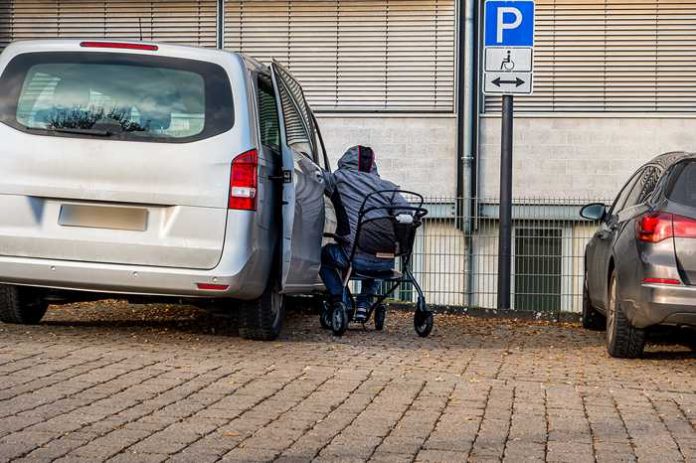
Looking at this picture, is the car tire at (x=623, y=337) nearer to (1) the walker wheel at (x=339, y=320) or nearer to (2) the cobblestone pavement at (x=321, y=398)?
(2) the cobblestone pavement at (x=321, y=398)

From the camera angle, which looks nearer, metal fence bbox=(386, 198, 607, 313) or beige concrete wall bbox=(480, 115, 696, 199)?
metal fence bbox=(386, 198, 607, 313)

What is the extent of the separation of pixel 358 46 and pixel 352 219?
9.99 m

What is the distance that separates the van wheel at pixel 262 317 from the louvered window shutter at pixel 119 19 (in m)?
11.7

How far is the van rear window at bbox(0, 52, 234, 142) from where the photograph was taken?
343 inches

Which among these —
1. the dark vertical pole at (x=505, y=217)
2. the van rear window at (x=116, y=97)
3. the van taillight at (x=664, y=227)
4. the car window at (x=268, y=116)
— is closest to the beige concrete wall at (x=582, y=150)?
the dark vertical pole at (x=505, y=217)

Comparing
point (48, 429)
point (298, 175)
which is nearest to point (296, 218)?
point (298, 175)

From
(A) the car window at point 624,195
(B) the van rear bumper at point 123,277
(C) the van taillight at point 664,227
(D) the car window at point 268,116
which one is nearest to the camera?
(B) the van rear bumper at point 123,277

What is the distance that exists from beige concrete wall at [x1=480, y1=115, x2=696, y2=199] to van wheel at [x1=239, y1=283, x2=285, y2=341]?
10.7 meters

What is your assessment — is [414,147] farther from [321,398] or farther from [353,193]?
[321,398]

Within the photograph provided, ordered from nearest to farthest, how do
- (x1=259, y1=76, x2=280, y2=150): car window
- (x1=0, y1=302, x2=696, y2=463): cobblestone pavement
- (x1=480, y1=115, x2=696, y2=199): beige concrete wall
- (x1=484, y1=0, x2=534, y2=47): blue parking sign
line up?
1. (x1=0, y1=302, x2=696, y2=463): cobblestone pavement
2. (x1=259, y1=76, x2=280, y2=150): car window
3. (x1=484, y1=0, x2=534, y2=47): blue parking sign
4. (x1=480, y1=115, x2=696, y2=199): beige concrete wall

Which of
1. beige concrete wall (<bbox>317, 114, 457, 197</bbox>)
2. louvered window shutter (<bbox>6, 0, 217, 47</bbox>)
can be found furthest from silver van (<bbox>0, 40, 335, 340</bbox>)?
louvered window shutter (<bbox>6, 0, 217, 47</bbox>)

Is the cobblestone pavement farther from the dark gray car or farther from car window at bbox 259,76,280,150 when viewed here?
car window at bbox 259,76,280,150

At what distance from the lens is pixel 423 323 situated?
10789 mm

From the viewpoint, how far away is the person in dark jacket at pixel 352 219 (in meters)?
10.5
